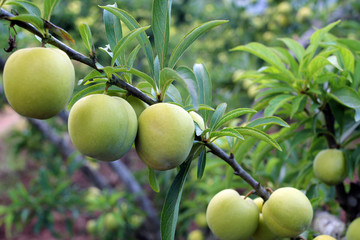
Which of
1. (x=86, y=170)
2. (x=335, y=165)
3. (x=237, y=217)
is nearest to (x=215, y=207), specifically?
(x=237, y=217)

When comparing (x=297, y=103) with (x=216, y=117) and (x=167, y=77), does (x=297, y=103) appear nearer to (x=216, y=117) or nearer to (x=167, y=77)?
(x=216, y=117)

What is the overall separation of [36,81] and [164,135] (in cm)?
18

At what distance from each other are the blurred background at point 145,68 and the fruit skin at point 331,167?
67 cm

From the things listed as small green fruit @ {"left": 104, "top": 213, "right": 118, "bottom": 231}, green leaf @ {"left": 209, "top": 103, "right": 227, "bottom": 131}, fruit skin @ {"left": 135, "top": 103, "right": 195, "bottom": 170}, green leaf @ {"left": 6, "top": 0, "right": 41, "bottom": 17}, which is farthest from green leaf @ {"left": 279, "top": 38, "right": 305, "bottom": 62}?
small green fruit @ {"left": 104, "top": 213, "right": 118, "bottom": 231}

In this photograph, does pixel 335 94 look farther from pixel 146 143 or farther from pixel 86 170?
pixel 86 170

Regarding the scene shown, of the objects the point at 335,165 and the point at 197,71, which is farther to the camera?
the point at 335,165

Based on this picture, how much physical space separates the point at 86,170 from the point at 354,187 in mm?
1608

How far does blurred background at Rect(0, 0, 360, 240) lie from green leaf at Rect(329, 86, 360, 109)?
75cm

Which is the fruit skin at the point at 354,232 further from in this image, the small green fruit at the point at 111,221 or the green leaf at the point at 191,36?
the small green fruit at the point at 111,221

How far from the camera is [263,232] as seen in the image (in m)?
0.59

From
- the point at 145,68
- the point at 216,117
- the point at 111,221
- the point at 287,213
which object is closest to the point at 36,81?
the point at 216,117

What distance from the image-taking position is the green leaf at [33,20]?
392 mm

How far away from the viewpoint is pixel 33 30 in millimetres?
419

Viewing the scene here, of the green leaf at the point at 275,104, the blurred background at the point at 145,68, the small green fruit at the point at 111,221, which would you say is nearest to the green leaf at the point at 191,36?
the green leaf at the point at 275,104
